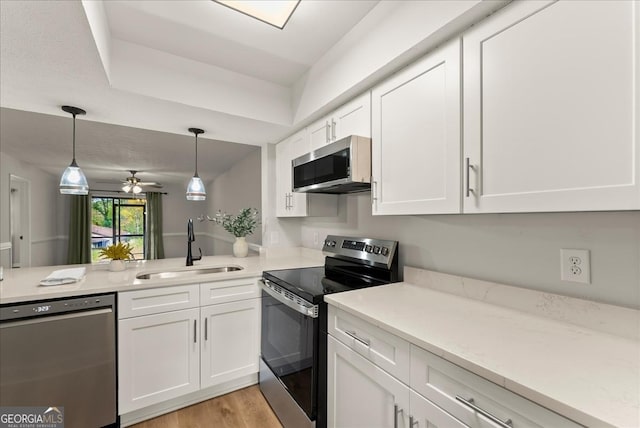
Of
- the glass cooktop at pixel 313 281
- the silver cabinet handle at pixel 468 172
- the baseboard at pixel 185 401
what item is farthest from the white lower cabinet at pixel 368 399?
the baseboard at pixel 185 401

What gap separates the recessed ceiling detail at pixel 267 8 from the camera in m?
1.42

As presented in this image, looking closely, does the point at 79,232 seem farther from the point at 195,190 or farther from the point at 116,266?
the point at 116,266

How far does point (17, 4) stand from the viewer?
1018 mm

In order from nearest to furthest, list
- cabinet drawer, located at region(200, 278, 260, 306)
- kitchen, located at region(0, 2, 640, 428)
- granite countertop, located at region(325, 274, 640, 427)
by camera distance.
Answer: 1. granite countertop, located at region(325, 274, 640, 427)
2. kitchen, located at region(0, 2, 640, 428)
3. cabinet drawer, located at region(200, 278, 260, 306)

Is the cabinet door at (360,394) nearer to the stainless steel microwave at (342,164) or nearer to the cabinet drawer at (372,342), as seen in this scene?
the cabinet drawer at (372,342)

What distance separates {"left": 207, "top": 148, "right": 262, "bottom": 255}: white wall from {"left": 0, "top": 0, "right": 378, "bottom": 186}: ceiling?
3.29 ft

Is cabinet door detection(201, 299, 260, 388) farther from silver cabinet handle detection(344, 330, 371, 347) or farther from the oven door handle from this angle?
silver cabinet handle detection(344, 330, 371, 347)

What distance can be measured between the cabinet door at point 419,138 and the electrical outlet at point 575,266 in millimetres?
423

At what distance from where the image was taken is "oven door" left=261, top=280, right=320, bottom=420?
1.45m

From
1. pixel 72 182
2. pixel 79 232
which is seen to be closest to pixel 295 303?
pixel 72 182

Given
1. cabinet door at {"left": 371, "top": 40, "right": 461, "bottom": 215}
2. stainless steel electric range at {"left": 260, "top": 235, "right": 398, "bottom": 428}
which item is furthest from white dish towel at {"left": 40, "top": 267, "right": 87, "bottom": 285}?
cabinet door at {"left": 371, "top": 40, "right": 461, "bottom": 215}

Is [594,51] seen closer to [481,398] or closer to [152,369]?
[481,398]

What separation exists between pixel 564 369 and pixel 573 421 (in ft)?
0.57

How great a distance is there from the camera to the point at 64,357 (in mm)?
1538
